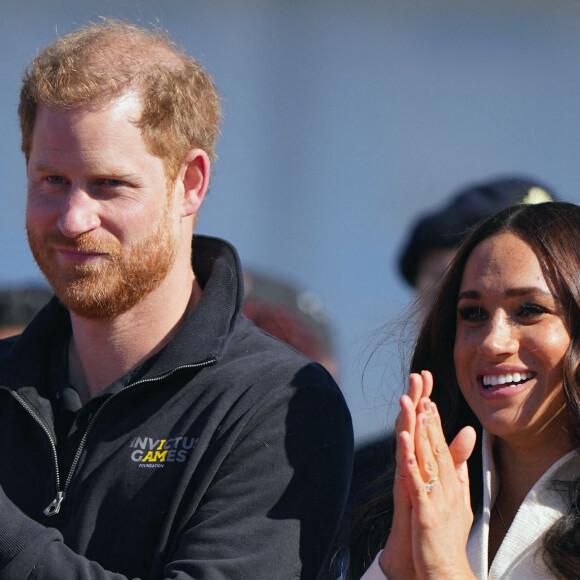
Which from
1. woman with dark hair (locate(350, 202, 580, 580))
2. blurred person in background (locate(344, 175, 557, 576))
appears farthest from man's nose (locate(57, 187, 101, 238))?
blurred person in background (locate(344, 175, 557, 576))

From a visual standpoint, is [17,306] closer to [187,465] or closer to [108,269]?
[108,269]

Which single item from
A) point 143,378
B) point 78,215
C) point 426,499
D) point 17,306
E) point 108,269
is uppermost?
point 78,215

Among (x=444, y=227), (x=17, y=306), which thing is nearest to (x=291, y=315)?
(x=444, y=227)

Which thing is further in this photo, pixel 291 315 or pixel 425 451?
pixel 291 315

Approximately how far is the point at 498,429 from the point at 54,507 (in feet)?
3.02

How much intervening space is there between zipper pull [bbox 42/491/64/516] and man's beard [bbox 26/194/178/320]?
400 millimetres

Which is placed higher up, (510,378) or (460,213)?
(460,213)

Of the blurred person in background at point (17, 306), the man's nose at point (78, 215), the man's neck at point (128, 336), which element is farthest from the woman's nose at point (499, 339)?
the blurred person in background at point (17, 306)

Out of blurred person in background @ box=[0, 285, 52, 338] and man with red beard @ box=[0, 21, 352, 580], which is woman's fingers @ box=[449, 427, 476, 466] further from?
blurred person in background @ box=[0, 285, 52, 338]

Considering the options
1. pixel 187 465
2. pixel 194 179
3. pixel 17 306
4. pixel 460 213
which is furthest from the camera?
pixel 17 306

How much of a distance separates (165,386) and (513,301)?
752 millimetres

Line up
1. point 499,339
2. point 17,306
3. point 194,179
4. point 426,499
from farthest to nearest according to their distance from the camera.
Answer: point 17,306 < point 194,179 < point 499,339 < point 426,499

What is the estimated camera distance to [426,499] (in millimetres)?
1947

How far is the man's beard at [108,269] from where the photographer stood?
2232mm
